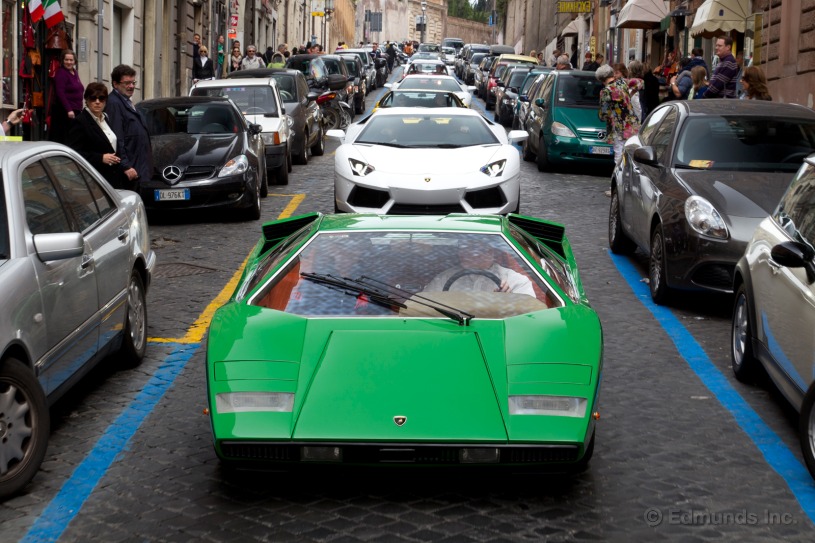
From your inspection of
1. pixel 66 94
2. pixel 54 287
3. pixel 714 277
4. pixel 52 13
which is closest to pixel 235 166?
pixel 66 94

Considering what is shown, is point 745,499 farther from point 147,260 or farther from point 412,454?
point 147,260

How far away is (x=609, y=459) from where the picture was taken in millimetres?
5930

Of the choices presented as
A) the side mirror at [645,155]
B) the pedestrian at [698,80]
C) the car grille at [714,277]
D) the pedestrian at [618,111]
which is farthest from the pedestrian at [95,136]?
the pedestrian at [698,80]

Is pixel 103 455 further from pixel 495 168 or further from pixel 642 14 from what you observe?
pixel 642 14

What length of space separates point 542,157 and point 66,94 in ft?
24.5

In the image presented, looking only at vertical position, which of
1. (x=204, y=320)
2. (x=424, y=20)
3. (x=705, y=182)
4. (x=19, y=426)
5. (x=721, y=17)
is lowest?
(x=204, y=320)

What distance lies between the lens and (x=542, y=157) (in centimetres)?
2066

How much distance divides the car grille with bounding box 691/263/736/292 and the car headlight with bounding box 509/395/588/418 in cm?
444

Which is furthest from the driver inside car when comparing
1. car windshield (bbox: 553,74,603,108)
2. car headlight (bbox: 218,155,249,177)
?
car windshield (bbox: 553,74,603,108)

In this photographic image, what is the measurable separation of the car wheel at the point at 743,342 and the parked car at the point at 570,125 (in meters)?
12.4

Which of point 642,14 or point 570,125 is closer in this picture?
point 570,125

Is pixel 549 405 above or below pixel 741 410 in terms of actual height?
above

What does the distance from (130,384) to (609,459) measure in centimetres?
290

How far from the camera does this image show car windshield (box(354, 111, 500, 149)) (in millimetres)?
13641
